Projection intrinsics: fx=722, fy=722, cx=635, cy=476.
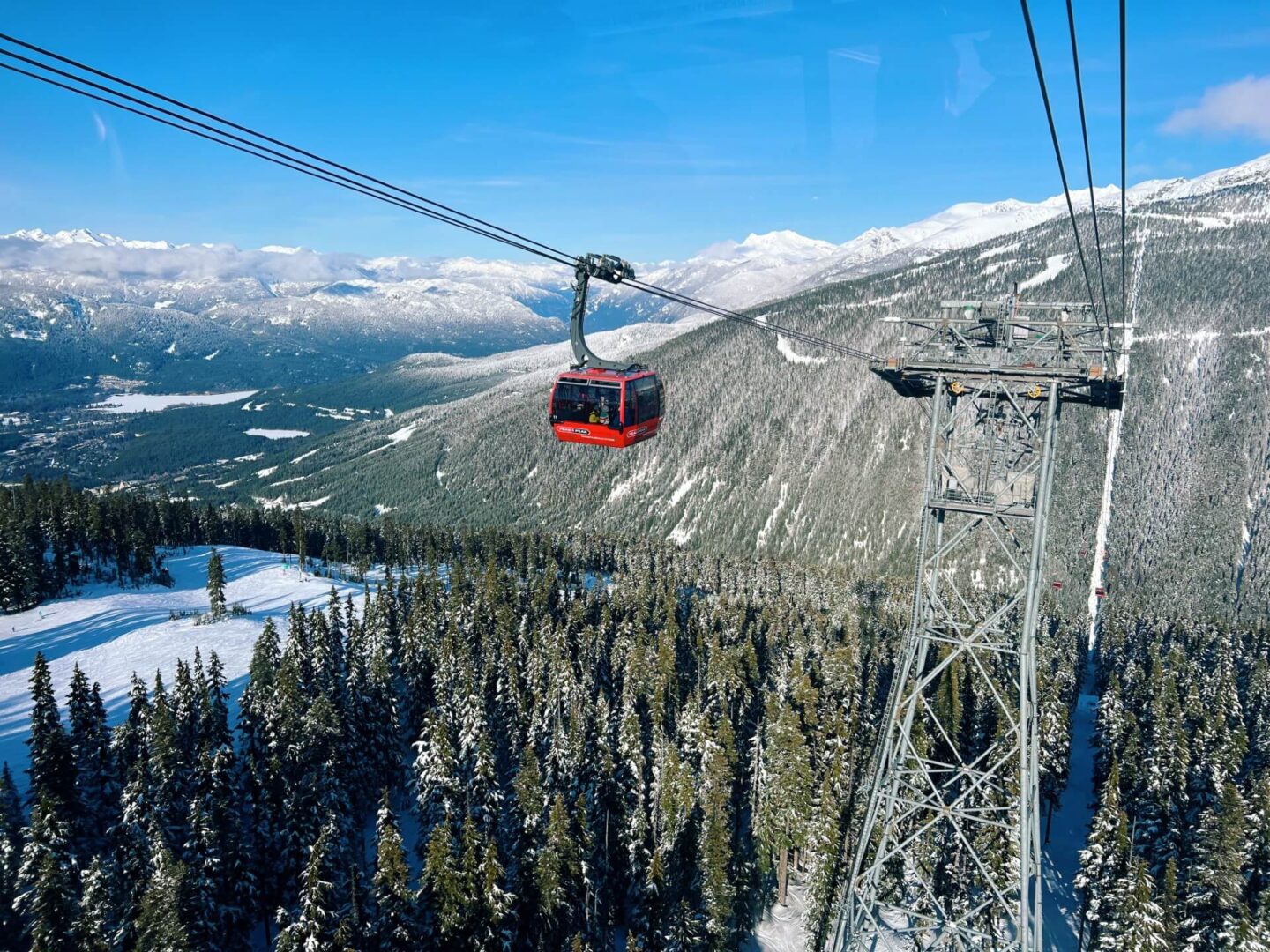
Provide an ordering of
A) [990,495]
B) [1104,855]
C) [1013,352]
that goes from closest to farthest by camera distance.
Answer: [1013,352], [990,495], [1104,855]

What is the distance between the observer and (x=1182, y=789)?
5328 cm

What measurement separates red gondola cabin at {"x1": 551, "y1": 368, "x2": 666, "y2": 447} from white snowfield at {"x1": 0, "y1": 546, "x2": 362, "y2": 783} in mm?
56775

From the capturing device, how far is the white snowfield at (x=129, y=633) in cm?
7306

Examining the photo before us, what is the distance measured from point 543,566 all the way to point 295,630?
197 ft

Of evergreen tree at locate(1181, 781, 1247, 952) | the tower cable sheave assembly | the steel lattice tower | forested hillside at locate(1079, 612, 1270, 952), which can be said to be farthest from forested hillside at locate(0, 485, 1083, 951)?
the steel lattice tower

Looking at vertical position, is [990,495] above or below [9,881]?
above

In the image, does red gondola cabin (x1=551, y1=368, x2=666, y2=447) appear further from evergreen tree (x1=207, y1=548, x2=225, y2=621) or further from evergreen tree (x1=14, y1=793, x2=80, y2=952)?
evergreen tree (x1=207, y1=548, x2=225, y2=621)

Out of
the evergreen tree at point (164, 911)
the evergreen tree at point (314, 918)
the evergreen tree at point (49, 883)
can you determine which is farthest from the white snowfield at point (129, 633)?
the evergreen tree at point (314, 918)

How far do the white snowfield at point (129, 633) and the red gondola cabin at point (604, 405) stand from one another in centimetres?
5677

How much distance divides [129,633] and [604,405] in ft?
281

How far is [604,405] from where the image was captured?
3325 centimetres

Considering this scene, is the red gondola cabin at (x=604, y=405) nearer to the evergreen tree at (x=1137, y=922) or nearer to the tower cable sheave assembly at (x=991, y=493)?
the tower cable sheave assembly at (x=991, y=493)

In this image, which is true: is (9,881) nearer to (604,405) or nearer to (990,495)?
(604,405)

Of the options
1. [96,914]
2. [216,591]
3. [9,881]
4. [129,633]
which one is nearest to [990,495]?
[96,914]
